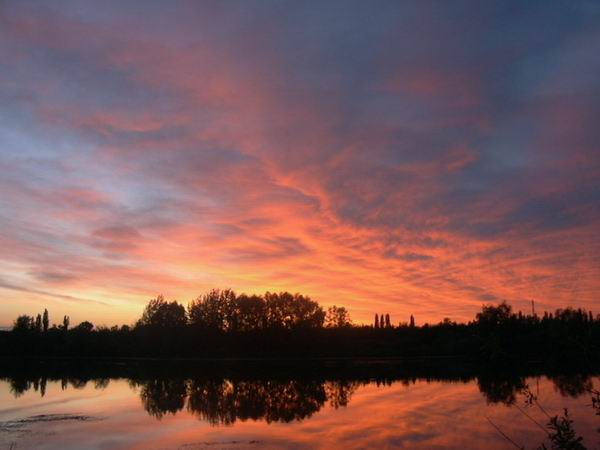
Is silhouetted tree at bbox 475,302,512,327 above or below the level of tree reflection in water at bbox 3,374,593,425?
above

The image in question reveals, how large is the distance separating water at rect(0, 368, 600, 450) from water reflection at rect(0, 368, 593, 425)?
8cm

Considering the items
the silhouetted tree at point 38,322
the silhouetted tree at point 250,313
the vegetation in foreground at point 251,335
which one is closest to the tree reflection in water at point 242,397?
the vegetation in foreground at point 251,335

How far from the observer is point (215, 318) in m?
134

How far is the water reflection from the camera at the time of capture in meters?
32.0

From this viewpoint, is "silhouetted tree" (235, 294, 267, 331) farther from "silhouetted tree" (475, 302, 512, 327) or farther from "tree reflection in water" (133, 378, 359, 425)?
"tree reflection in water" (133, 378, 359, 425)

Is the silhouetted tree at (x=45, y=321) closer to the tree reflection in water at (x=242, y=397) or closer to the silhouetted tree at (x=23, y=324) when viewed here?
the silhouetted tree at (x=23, y=324)

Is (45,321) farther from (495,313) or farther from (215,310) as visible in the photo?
(495,313)

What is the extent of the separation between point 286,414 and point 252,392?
40.4 feet

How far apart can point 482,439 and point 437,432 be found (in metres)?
2.35

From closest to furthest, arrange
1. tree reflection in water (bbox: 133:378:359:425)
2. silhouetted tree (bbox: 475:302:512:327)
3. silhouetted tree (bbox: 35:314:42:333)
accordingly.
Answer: tree reflection in water (bbox: 133:378:359:425), silhouetted tree (bbox: 475:302:512:327), silhouetted tree (bbox: 35:314:42:333)

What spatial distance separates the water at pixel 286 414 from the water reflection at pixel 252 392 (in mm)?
82

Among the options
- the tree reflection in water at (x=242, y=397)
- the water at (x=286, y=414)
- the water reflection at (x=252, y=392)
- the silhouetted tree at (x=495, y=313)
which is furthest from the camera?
the silhouetted tree at (x=495, y=313)

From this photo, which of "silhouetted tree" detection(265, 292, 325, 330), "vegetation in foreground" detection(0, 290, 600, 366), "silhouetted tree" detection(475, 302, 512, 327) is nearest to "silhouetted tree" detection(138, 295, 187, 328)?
"vegetation in foreground" detection(0, 290, 600, 366)

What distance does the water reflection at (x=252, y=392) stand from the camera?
31969 mm
